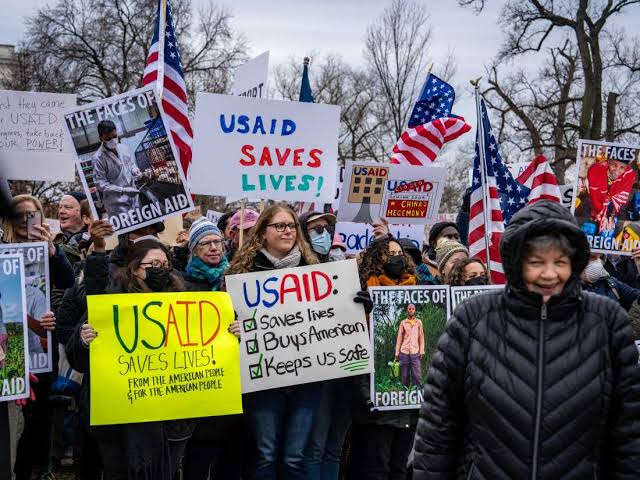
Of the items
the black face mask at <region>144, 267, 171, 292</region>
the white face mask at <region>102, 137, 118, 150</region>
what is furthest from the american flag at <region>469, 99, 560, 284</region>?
the white face mask at <region>102, 137, 118, 150</region>

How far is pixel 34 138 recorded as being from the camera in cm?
666

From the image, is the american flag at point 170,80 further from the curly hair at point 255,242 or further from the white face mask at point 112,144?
the curly hair at point 255,242

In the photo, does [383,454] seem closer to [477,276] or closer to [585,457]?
[477,276]

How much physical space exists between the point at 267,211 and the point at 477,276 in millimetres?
1567

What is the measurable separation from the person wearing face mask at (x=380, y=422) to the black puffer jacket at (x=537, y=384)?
220cm

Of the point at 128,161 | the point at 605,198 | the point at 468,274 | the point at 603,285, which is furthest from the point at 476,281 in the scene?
the point at 128,161

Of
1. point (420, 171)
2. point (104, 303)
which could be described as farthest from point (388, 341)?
point (420, 171)

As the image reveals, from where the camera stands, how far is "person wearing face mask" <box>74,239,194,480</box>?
4.57 meters

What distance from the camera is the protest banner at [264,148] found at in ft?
19.0

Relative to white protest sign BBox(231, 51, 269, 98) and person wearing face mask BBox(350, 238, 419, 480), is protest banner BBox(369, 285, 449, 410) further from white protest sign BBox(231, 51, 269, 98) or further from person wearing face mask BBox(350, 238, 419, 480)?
white protest sign BBox(231, 51, 269, 98)

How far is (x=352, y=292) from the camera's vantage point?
536cm

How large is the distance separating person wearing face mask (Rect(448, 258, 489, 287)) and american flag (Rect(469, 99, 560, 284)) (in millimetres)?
379

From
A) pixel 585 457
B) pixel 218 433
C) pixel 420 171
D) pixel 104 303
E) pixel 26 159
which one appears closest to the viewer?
pixel 585 457

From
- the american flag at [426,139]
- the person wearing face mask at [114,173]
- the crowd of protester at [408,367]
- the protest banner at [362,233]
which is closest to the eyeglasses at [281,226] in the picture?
the crowd of protester at [408,367]
